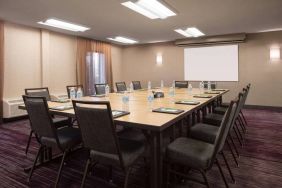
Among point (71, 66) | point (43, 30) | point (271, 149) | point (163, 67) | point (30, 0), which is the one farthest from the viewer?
point (163, 67)

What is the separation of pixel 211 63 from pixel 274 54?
1.82 m

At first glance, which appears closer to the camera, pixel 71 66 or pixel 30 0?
pixel 30 0

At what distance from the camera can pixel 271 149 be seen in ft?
9.98

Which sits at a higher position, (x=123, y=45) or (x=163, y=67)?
(x=123, y=45)

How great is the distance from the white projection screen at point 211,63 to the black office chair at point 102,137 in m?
5.90

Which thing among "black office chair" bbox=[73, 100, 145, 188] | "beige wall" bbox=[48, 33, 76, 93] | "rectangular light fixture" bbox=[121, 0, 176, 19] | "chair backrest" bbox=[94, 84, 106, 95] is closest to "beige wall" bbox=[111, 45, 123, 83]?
"beige wall" bbox=[48, 33, 76, 93]

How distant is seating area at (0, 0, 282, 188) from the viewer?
5.82 feet

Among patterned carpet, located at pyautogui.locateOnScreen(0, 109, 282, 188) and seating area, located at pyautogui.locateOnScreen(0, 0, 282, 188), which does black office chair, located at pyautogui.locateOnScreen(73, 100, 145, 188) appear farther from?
patterned carpet, located at pyautogui.locateOnScreen(0, 109, 282, 188)

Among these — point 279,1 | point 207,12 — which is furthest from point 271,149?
point 207,12

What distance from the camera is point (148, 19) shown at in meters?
4.68

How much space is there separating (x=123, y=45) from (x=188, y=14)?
15.8 ft

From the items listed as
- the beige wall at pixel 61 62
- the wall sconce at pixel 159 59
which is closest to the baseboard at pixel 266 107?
the wall sconce at pixel 159 59

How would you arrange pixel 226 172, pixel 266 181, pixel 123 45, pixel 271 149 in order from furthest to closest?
pixel 123 45
pixel 271 149
pixel 226 172
pixel 266 181

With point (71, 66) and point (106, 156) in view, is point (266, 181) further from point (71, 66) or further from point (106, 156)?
point (71, 66)
